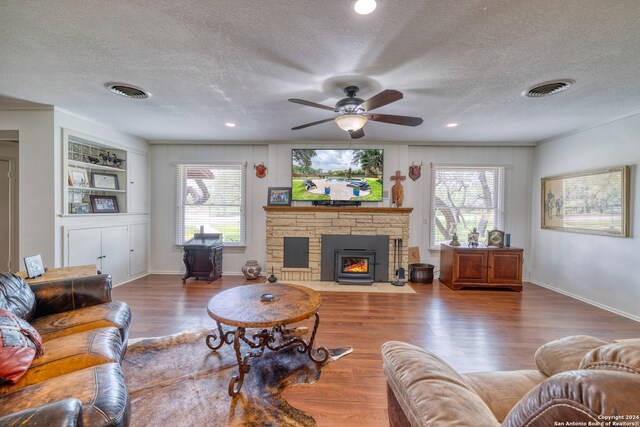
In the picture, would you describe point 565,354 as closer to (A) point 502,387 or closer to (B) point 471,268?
(A) point 502,387

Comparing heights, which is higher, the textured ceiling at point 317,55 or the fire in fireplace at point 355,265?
the textured ceiling at point 317,55

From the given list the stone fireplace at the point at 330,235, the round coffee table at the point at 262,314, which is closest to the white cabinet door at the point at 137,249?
the stone fireplace at the point at 330,235

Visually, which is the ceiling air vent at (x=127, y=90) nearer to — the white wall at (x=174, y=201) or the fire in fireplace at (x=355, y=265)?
the white wall at (x=174, y=201)

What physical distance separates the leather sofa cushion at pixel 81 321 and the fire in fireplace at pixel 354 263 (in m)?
3.06

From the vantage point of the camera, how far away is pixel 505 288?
4.27 m

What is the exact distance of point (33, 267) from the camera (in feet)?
7.65

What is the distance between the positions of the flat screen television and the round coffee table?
8.21ft

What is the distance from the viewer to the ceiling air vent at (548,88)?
94.7 inches

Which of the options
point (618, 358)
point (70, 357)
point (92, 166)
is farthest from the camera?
point (92, 166)

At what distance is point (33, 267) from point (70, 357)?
1.52 meters

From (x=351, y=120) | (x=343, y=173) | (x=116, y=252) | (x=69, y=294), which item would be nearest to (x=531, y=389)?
(x=351, y=120)

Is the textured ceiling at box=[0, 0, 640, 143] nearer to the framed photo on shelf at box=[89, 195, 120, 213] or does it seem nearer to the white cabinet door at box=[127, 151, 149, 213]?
the white cabinet door at box=[127, 151, 149, 213]

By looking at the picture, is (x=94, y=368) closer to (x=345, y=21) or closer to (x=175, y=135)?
(x=345, y=21)

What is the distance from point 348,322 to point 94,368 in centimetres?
226
